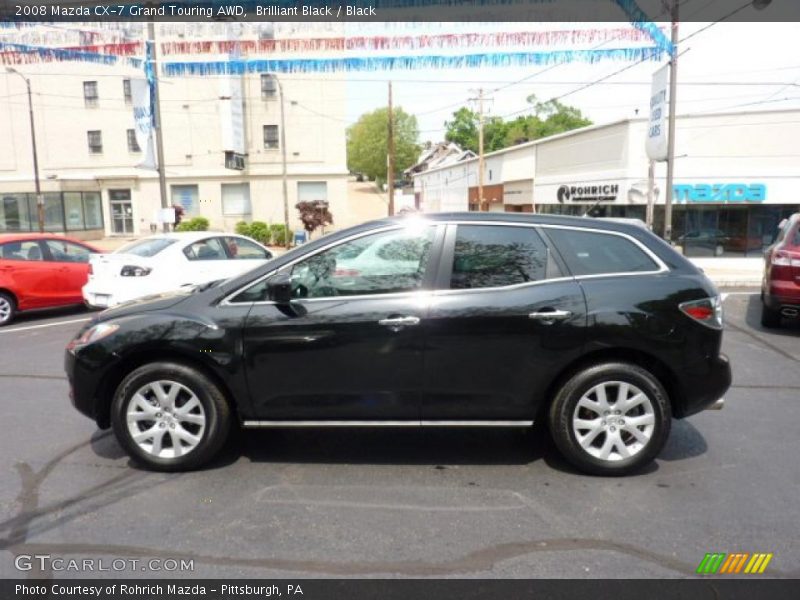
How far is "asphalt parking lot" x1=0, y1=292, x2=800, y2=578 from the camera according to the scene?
3094mm

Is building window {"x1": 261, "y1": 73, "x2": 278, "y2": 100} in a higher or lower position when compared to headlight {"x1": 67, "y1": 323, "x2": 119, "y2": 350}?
higher

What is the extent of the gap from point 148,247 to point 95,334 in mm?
6081

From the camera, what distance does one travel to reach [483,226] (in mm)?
4145

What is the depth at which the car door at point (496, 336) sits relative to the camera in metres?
3.90

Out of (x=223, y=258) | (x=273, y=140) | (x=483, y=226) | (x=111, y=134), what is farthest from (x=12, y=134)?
(x=483, y=226)

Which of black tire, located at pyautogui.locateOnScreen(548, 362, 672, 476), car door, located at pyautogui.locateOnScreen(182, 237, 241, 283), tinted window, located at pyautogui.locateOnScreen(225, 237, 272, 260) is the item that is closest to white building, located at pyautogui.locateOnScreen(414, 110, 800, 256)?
tinted window, located at pyautogui.locateOnScreen(225, 237, 272, 260)

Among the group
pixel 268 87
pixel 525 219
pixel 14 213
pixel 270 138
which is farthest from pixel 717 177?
pixel 14 213

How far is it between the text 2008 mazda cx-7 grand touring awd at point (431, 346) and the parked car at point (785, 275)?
4884mm

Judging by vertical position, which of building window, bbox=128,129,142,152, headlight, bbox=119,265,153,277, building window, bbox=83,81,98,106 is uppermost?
building window, bbox=83,81,98,106

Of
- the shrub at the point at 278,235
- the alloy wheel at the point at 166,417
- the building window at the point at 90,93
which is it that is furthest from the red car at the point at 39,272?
the building window at the point at 90,93

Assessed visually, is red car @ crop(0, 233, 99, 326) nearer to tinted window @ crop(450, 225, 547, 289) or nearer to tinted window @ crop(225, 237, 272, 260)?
tinted window @ crop(225, 237, 272, 260)

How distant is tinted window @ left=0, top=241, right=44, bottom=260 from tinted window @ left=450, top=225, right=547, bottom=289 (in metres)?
9.02

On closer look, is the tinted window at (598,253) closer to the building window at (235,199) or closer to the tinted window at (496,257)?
the tinted window at (496,257)
